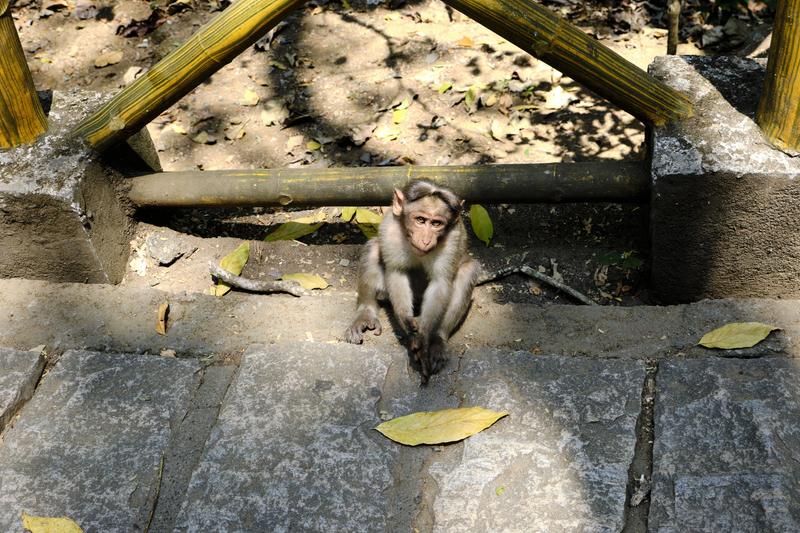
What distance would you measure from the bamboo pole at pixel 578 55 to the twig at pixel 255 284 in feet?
4.91

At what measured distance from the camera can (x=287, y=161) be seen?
18.3 feet

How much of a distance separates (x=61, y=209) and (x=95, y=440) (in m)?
1.32

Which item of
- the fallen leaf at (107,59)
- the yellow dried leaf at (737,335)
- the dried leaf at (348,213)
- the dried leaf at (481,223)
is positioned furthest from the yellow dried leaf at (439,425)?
the fallen leaf at (107,59)

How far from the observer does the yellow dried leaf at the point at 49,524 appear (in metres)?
2.89

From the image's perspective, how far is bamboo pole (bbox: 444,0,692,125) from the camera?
11.9 feet

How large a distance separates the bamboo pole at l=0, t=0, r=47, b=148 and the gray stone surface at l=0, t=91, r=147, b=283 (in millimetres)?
60

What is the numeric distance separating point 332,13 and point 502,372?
4.25 m

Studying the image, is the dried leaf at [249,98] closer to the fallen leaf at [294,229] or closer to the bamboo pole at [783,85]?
the fallen leaf at [294,229]

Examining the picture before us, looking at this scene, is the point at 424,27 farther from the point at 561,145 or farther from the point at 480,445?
the point at 480,445

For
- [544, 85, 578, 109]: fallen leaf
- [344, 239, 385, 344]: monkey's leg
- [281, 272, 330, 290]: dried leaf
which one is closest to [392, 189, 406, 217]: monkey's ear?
[344, 239, 385, 344]: monkey's leg

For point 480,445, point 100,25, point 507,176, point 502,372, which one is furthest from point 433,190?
point 100,25

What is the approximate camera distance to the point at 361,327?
3711mm

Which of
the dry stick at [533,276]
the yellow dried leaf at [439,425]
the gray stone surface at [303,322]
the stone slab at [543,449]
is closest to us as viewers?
the stone slab at [543,449]

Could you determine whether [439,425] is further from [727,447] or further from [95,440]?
[95,440]
